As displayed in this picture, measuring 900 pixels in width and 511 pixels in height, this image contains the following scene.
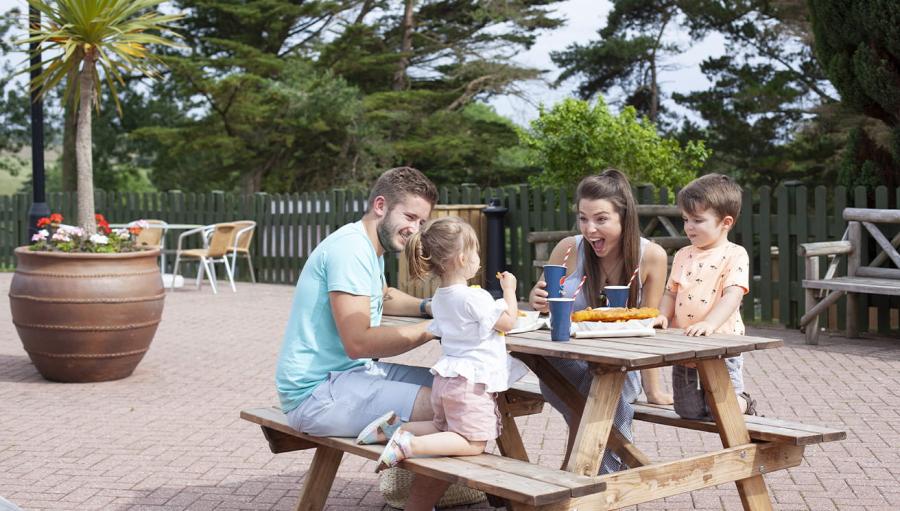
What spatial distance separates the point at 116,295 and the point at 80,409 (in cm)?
103

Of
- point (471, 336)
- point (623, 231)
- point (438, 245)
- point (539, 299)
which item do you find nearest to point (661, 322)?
point (623, 231)

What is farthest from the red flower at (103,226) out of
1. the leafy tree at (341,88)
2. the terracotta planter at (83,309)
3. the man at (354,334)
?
the leafy tree at (341,88)

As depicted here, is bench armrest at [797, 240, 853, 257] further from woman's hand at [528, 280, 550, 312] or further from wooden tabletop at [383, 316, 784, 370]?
wooden tabletop at [383, 316, 784, 370]

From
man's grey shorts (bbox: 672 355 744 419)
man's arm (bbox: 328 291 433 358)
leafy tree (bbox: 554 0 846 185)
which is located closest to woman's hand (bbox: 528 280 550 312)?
man's grey shorts (bbox: 672 355 744 419)

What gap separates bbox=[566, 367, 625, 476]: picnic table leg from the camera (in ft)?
11.4

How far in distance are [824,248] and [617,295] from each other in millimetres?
6514

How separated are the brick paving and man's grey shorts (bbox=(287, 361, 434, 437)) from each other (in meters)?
0.91

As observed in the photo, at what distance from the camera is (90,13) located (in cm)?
972

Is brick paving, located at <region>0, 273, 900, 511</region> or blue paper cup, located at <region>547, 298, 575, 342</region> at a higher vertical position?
blue paper cup, located at <region>547, 298, 575, 342</region>

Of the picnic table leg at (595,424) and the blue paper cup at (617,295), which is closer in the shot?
the picnic table leg at (595,424)

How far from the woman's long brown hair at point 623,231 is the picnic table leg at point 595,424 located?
0.83 metres

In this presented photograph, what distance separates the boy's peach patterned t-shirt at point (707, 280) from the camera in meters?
4.05

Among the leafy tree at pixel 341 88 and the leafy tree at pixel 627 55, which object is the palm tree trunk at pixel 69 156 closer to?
the leafy tree at pixel 341 88

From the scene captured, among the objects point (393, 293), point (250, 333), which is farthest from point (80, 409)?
point (250, 333)
